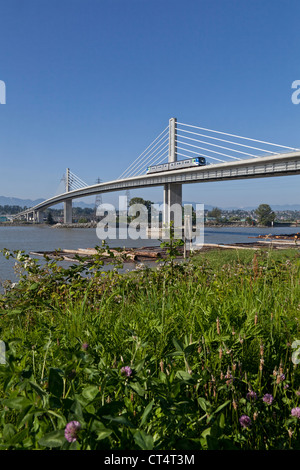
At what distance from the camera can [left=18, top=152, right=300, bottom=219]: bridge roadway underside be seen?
26297 millimetres

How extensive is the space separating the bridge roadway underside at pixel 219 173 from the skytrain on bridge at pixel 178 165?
2.40ft

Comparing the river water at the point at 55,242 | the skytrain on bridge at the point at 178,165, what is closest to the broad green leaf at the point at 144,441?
the river water at the point at 55,242

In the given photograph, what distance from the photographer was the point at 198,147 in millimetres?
37156

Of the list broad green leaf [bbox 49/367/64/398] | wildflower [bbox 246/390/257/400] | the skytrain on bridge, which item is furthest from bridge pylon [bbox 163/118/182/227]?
broad green leaf [bbox 49/367/64/398]

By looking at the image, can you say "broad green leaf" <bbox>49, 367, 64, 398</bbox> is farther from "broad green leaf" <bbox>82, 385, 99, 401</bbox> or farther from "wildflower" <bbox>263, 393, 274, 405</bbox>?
"wildflower" <bbox>263, 393, 274, 405</bbox>

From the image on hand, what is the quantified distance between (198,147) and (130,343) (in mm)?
37262

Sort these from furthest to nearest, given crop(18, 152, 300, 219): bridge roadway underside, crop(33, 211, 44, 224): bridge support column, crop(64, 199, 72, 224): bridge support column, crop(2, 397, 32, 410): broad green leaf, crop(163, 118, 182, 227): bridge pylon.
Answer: crop(33, 211, 44, 224): bridge support column, crop(64, 199, 72, 224): bridge support column, crop(163, 118, 182, 227): bridge pylon, crop(18, 152, 300, 219): bridge roadway underside, crop(2, 397, 32, 410): broad green leaf

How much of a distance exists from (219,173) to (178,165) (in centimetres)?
537

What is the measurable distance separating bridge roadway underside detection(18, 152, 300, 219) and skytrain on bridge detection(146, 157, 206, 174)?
0.73m

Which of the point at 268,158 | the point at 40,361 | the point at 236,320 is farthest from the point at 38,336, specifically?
the point at 268,158

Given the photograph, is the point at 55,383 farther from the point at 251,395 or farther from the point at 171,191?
the point at 171,191

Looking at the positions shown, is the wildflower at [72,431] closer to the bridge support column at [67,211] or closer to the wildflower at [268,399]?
the wildflower at [268,399]

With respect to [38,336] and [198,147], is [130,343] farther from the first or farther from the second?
→ [198,147]

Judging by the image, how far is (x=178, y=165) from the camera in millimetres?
34906
